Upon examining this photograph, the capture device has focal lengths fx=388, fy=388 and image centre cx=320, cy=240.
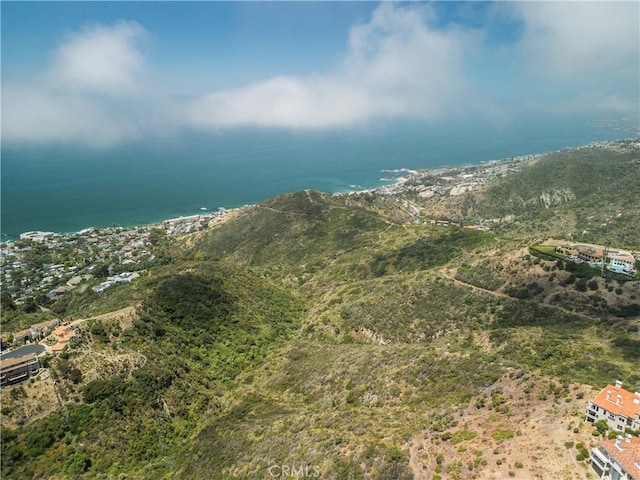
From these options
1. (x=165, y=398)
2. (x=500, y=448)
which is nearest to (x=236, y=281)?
(x=165, y=398)

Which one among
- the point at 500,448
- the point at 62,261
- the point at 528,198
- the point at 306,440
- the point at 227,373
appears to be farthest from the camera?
the point at 528,198

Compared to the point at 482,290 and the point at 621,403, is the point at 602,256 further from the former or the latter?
the point at 621,403

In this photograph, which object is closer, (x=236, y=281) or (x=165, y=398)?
(x=165, y=398)

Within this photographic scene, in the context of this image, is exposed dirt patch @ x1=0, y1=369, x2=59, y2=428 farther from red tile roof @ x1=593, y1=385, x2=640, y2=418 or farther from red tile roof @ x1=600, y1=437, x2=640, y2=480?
red tile roof @ x1=593, y1=385, x2=640, y2=418

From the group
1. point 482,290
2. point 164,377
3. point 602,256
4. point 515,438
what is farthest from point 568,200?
point 164,377

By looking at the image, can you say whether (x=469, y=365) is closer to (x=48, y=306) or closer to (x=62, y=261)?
(x=48, y=306)

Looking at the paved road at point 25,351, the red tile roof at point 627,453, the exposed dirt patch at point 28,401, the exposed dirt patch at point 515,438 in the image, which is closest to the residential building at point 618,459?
the red tile roof at point 627,453

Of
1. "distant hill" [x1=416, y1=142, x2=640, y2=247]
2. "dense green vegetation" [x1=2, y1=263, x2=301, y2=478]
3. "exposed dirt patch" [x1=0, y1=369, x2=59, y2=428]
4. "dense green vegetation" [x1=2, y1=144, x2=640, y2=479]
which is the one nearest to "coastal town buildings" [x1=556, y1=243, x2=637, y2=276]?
"dense green vegetation" [x1=2, y1=144, x2=640, y2=479]

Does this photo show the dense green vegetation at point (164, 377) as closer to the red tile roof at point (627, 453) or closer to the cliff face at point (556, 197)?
the red tile roof at point (627, 453)
